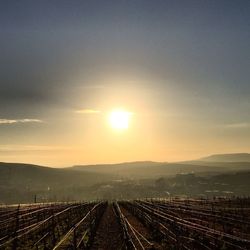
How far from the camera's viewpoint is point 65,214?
33.5 metres

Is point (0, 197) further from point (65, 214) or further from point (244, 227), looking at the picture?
point (244, 227)

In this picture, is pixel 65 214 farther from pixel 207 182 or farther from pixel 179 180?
pixel 179 180

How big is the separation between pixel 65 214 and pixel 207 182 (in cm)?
11552

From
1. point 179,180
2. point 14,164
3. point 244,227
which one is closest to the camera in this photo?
point 244,227

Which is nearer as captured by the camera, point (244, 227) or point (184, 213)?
point (244, 227)

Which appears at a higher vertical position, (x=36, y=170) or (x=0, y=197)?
(x=36, y=170)

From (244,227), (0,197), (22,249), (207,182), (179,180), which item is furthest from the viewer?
(179,180)

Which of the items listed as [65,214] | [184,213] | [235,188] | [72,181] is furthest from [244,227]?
[72,181]

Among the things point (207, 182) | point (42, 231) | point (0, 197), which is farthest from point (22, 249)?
point (207, 182)

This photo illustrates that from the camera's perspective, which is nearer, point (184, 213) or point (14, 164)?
point (184, 213)

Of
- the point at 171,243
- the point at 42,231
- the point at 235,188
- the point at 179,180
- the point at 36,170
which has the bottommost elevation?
the point at 171,243

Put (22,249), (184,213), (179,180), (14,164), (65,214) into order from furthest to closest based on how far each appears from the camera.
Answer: (14,164) < (179,180) < (65,214) < (184,213) < (22,249)

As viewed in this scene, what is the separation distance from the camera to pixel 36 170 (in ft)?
633

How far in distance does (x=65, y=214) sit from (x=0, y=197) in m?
95.7
